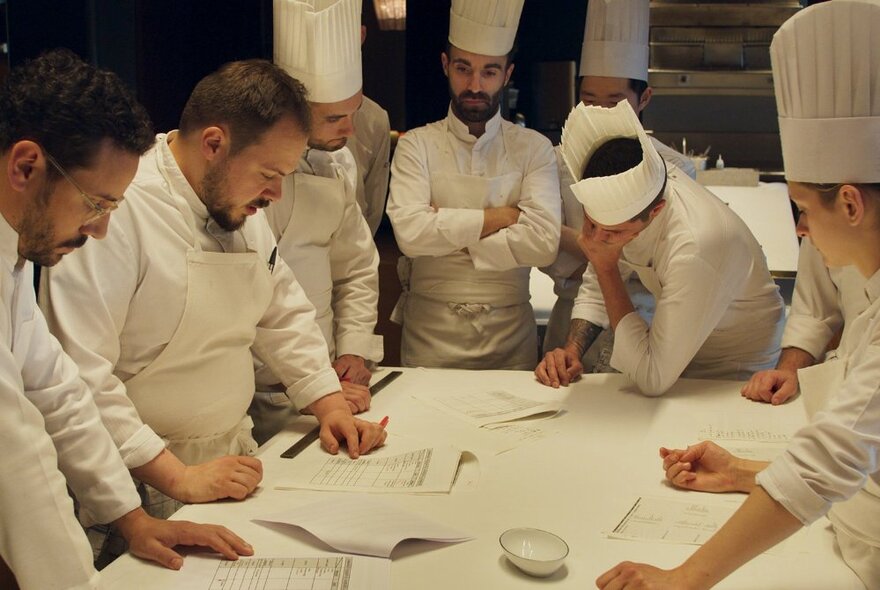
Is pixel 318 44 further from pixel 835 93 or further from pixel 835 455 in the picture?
pixel 835 455

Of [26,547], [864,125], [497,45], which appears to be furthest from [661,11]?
[26,547]

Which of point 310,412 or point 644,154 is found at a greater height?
point 644,154

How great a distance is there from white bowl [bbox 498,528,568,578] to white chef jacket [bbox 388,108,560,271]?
4.65ft

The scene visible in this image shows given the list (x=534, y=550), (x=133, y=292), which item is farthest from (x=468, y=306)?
(x=534, y=550)

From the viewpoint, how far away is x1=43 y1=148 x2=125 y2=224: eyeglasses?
48.6 inches

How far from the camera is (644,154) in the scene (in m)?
Answer: 2.05

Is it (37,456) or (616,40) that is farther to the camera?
(616,40)

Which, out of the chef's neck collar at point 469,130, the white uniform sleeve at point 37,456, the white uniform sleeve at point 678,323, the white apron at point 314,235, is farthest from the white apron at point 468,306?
the white uniform sleeve at point 37,456

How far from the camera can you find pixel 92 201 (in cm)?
128

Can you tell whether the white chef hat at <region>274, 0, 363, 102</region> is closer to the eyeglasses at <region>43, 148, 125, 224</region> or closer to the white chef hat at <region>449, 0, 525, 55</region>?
the white chef hat at <region>449, 0, 525, 55</region>

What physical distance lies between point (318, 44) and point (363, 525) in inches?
57.2

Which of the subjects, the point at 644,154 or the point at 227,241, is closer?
the point at 227,241

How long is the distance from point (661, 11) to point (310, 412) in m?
3.56

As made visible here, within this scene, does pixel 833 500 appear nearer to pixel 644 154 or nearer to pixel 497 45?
pixel 644 154
